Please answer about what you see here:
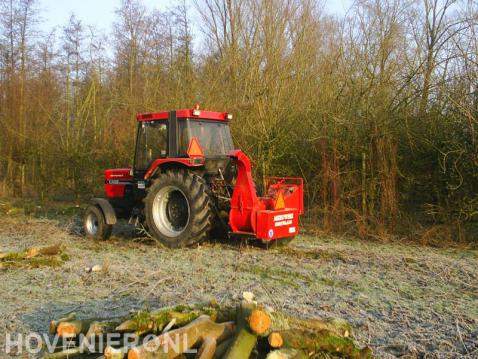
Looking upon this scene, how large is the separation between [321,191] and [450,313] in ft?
20.0

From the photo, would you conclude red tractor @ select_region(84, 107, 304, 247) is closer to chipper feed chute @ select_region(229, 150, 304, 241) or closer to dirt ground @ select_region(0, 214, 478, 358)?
chipper feed chute @ select_region(229, 150, 304, 241)

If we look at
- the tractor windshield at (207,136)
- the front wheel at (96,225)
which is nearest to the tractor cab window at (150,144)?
the tractor windshield at (207,136)

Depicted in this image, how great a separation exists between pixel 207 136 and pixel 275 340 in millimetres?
5211

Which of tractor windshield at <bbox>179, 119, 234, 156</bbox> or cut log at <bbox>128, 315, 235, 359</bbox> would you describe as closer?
cut log at <bbox>128, 315, 235, 359</bbox>

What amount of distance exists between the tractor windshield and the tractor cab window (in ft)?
1.25

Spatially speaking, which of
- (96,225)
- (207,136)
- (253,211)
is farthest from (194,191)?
(96,225)

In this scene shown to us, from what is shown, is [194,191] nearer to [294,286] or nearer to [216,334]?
[294,286]

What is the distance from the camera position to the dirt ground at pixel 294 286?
3869 millimetres

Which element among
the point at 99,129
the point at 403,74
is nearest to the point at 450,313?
the point at 403,74

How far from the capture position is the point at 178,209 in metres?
7.59


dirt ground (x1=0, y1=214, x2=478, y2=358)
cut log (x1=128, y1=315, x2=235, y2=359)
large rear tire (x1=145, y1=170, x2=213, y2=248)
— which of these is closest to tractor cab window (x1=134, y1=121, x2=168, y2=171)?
large rear tire (x1=145, y1=170, x2=213, y2=248)

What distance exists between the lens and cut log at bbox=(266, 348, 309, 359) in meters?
2.88

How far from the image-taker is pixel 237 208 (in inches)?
269

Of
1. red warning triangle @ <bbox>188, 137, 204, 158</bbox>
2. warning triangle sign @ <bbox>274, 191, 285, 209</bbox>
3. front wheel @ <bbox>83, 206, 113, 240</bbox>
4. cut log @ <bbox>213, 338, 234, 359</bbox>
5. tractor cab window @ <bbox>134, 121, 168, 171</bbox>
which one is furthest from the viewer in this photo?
front wheel @ <bbox>83, 206, 113, 240</bbox>
